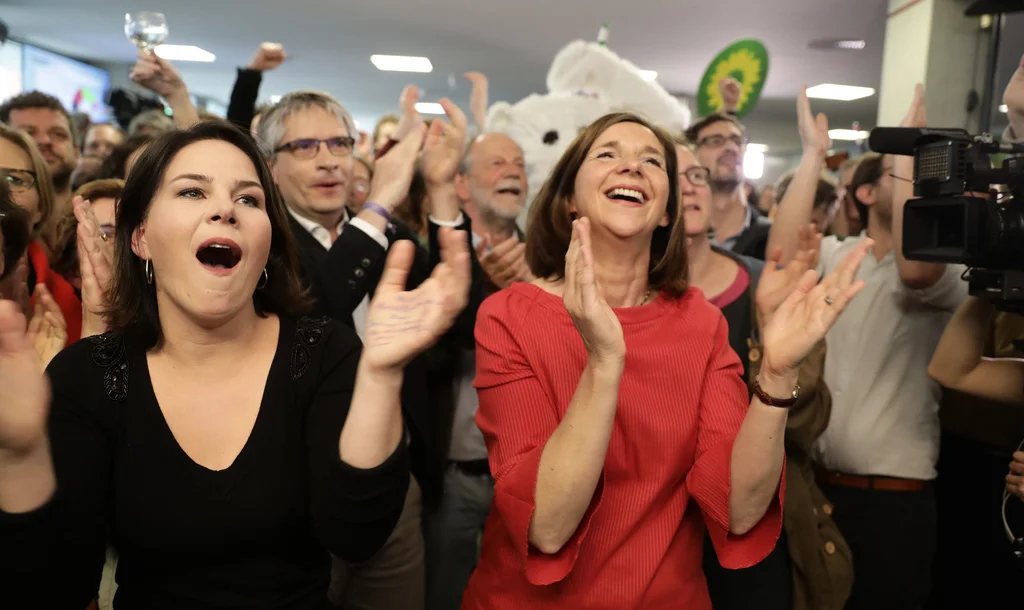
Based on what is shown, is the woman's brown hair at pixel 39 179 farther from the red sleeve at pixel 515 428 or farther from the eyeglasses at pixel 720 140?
the eyeglasses at pixel 720 140

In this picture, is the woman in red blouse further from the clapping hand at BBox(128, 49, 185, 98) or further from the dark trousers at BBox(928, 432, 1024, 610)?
the clapping hand at BBox(128, 49, 185, 98)

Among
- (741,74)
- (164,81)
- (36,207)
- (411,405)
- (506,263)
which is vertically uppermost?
(741,74)

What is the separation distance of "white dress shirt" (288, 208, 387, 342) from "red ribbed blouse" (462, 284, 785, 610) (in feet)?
1.58

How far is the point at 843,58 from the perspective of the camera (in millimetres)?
8203

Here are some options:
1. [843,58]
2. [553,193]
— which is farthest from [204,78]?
[553,193]

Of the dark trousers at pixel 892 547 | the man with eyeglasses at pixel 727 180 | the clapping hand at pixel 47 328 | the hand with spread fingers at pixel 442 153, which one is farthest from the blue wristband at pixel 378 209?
the dark trousers at pixel 892 547

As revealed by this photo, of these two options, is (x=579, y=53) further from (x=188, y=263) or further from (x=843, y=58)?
(x=843, y=58)

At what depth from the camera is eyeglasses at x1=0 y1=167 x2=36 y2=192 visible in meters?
2.10

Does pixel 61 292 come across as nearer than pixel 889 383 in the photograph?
Yes

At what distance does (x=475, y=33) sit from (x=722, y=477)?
7.22 metres

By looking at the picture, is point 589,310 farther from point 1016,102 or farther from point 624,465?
point 1016,102

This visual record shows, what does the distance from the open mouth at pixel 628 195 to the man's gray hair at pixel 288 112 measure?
111 cm

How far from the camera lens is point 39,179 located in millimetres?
2186

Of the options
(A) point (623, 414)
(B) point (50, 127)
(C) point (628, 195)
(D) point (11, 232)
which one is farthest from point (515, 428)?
(B) point (50, 127)
